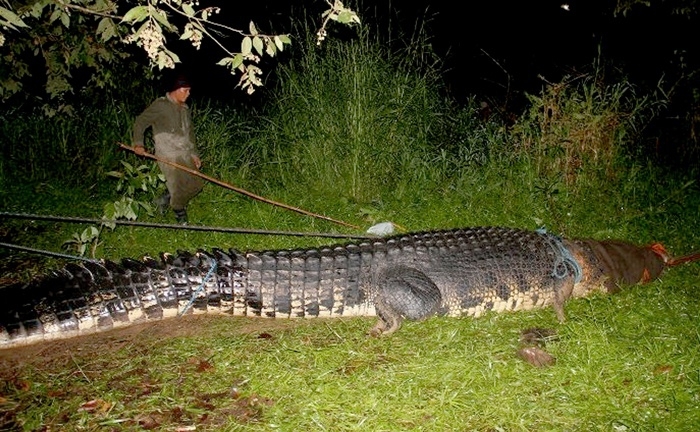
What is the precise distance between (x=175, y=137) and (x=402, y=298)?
11.8 ft

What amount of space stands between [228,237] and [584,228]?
414 centimetres

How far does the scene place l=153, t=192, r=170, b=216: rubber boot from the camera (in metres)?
6.13

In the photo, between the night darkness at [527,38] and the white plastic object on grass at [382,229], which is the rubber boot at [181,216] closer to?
the white plastic object on grass at [382,229]

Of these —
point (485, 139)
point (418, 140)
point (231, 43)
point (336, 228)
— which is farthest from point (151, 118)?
point (231, 43)

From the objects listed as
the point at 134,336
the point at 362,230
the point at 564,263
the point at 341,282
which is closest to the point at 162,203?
the point at 362,230

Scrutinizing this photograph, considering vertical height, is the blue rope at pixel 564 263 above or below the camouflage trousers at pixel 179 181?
below

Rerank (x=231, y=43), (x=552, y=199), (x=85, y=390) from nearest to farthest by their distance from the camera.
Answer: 1. (x=85, y=390)
2. (x=552, y=199)
3. (x=231, y=43)

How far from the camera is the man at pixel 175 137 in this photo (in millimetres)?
5688

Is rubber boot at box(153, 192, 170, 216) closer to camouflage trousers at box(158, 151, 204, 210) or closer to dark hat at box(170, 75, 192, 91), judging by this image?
camouflage trousers at box(158, 151, 204, 210)

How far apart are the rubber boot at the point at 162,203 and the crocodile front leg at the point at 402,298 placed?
3520 millimetres

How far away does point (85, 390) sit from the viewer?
9.44 feet

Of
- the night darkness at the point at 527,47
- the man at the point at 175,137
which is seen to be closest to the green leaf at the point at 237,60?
the man at the point at 175,137

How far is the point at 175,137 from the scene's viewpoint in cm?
578

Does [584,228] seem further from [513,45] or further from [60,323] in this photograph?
[513,45]
